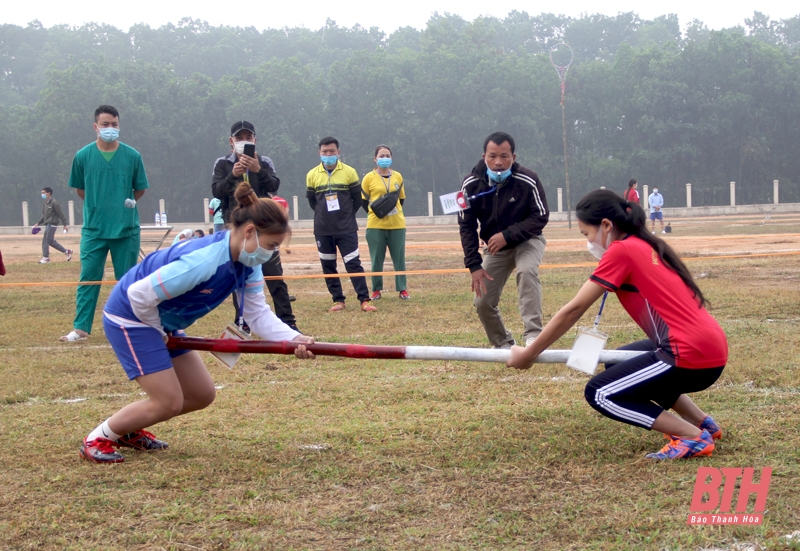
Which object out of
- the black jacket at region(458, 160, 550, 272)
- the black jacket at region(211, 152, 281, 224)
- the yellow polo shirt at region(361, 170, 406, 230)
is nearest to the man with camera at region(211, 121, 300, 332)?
the black jacket at region(211, 152, 281, 224)

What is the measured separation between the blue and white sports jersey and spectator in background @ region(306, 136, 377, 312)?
535 cm

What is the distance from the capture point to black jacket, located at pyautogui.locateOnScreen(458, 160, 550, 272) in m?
6.10

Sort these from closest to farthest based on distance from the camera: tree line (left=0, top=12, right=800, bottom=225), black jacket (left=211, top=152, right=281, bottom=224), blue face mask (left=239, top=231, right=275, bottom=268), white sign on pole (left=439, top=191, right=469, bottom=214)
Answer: blue face mask (left=239, top=231, right=275, bottom=268), white sign on pole (left=439, top=191, right=469, bottom=214), black jacket (left=211, top=152, right=281, bottom=224), tree line (left=0, top=12, right=800, bottom=225)

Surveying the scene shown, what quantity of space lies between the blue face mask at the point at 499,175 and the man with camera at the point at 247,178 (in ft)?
8.05

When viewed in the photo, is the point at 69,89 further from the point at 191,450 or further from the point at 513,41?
the point at 513,41

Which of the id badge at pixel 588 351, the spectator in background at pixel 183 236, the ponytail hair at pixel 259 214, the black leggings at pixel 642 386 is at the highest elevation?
the ponytail hair at pixel 259 214

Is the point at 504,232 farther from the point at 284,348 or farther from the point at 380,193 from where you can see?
the point at 380,193

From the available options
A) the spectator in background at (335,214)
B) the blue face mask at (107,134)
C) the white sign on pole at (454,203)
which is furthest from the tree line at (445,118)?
the white sign on pole at (454,203)

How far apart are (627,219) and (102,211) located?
17.2 ft

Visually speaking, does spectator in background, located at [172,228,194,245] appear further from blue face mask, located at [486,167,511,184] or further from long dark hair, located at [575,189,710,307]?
blue face mask, located at [486,167,511,184]

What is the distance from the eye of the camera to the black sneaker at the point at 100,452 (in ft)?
12.8

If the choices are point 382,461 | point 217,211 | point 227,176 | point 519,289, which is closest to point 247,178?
point 227,176

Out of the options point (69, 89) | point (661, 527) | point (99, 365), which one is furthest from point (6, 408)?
point (69, 89)

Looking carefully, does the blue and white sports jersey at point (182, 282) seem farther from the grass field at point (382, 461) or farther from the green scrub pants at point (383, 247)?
the green scrub pants at point (383, 247)
